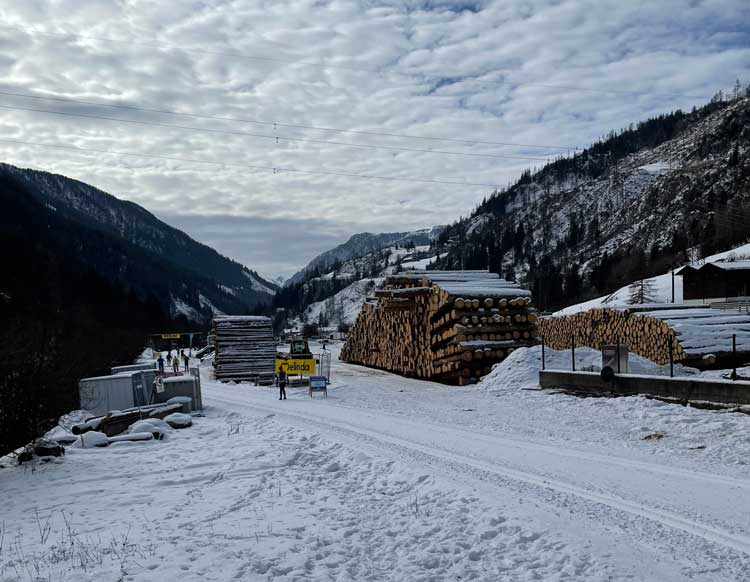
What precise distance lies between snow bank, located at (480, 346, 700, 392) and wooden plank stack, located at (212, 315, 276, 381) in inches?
568

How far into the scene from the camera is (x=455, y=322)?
76.0ft

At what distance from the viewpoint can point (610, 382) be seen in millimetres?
14891

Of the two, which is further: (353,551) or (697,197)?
(697,197)

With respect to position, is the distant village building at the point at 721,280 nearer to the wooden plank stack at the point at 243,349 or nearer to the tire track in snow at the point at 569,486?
the wooden plank stack at the point at 243,349

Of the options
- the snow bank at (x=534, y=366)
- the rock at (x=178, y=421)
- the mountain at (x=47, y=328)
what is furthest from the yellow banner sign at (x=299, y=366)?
the rock at (x=178, y=421)

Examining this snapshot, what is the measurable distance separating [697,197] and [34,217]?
156 metres

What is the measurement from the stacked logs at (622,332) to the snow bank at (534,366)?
0.78 metres

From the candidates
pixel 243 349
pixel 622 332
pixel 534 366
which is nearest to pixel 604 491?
pixel 534 366

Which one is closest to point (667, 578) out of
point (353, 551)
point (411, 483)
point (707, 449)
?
point (353, 551)

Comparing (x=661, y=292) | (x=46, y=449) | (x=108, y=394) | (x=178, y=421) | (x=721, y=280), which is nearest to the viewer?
(x=46, y=449)

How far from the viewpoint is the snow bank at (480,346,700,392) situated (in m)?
18.0

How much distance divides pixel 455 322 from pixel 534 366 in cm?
447

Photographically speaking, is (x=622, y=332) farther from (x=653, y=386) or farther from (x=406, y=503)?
(x=406, y=503)

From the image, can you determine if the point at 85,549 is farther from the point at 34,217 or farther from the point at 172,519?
the point at 34,217
